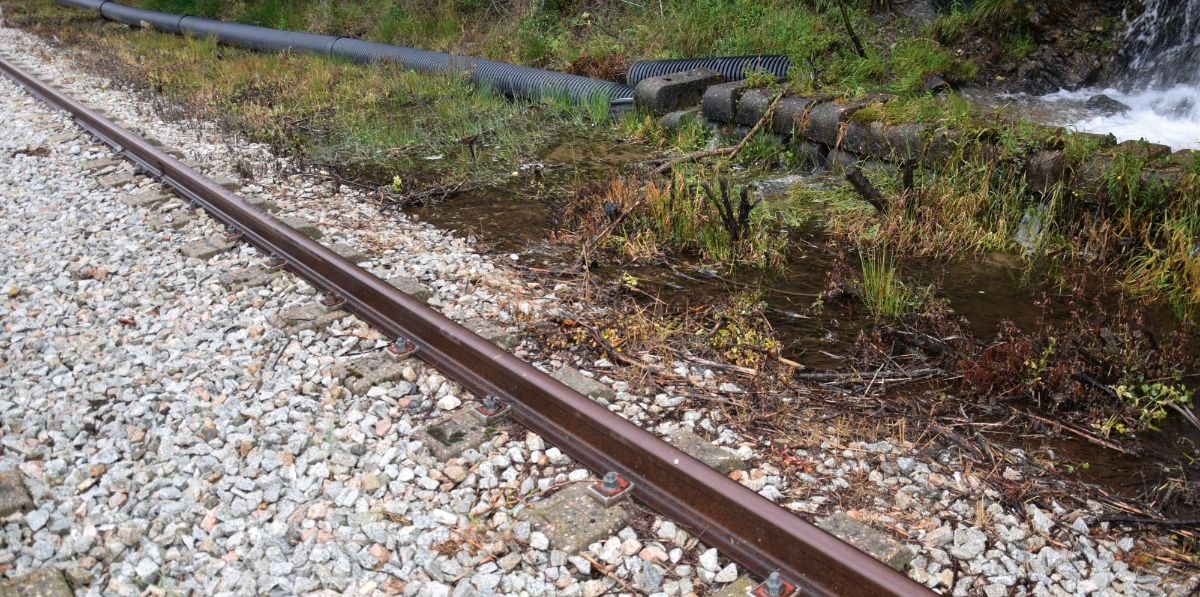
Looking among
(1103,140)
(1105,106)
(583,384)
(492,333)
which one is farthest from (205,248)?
(1105,106)

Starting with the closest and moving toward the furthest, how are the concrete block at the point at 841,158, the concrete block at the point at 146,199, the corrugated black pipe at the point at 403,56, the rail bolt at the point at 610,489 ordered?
the rail bolt at the point at 610,489 → the concrete block at the point at 146,199 → the concrete block at the point at 841,158 → the corrugated black pipe at the point at 403,56

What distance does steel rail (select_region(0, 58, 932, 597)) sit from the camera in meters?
2.52

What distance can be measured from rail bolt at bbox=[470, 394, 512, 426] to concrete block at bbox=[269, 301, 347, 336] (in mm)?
1201

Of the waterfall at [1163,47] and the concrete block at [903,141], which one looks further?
the waterfall at [1163,47]

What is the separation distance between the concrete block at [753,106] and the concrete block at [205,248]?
12.6ft

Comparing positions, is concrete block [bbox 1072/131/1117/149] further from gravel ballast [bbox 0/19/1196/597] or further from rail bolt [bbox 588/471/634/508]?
rail bolt [bbox 588/471/634/508]

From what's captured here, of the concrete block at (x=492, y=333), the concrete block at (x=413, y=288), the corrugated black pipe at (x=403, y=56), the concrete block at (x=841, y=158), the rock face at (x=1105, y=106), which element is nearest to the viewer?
the concrete block at (x=492, y=333)

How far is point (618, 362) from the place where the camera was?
3988 millimetres

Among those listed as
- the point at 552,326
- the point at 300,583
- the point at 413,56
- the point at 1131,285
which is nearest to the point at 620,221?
the point at 552,326

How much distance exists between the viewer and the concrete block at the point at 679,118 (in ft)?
24.4

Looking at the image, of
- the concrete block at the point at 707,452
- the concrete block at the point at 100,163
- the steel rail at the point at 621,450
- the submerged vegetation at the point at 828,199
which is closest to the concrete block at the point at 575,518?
the steel rail at the point at 621,450

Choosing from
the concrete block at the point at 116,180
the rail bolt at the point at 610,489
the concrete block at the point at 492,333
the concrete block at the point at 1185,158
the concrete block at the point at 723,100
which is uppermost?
the concrete block at the point at 1185,158

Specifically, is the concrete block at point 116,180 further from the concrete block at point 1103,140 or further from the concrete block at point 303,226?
the concrete block at point 1103,140

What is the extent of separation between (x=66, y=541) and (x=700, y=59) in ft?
22.1
